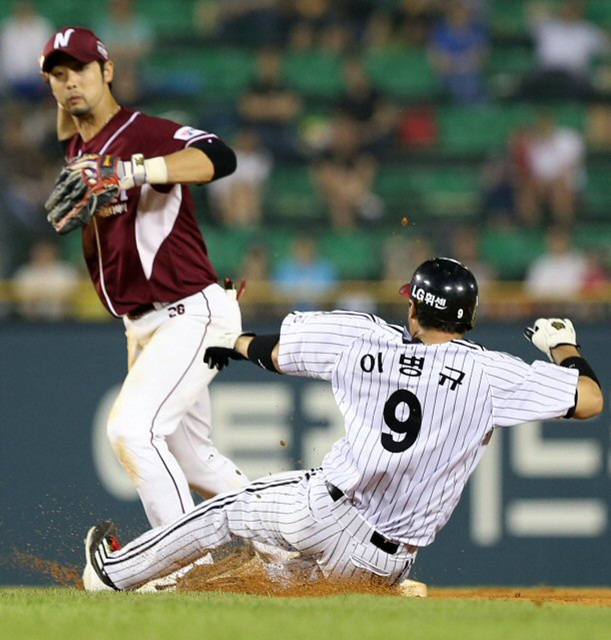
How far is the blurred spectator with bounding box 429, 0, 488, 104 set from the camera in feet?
39.6

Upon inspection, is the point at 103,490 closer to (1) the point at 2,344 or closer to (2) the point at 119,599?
(1) the point at 2,344

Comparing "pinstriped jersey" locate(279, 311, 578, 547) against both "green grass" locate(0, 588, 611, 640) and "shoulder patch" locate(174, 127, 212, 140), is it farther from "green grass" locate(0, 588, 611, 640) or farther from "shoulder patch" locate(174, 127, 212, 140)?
"shoulder patch" locate(174, 127, 212, 140)

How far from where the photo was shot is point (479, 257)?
10711mm

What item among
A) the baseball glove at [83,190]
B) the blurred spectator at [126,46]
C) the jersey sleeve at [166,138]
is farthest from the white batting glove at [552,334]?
the blurred spectator at [126,46]

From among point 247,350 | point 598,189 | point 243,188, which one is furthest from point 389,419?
point 598,189

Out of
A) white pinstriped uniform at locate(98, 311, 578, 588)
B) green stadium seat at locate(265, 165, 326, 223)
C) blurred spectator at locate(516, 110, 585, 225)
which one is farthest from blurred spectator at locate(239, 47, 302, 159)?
white pinstriped uniform at locate(98, 311, 578, 588)

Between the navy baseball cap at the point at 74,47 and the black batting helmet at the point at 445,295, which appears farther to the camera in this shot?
the navy baseball cap at the point at 74,47

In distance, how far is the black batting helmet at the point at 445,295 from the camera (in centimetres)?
500

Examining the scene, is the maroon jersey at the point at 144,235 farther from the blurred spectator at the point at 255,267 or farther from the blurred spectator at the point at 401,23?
the blurred spectator at the point at 401,23

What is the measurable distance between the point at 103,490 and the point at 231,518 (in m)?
3.05

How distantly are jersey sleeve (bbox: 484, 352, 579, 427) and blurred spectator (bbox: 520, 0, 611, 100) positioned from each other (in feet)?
24.5

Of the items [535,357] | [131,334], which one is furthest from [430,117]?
[131,334]

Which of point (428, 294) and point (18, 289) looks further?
point (18, 289)

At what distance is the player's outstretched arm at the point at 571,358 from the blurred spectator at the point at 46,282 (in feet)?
13.5
